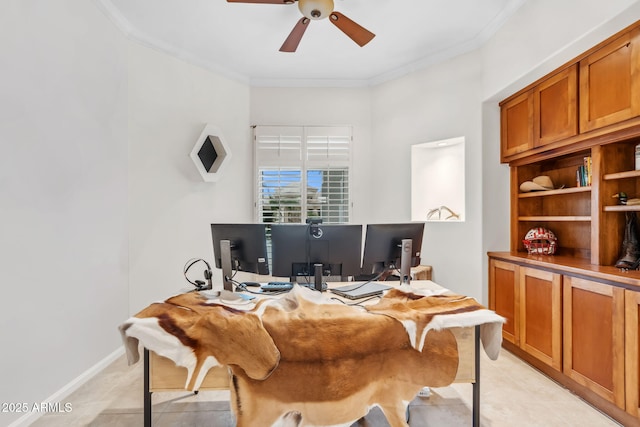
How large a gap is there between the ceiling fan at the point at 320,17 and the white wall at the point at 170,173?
1410 mm

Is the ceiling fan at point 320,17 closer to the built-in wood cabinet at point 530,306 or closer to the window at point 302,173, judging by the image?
the window at point 302,173

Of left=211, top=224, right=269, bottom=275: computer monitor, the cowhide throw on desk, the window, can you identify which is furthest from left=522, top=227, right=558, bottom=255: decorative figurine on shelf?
left=211, top=224, right=269, bottom=275: computer monitor

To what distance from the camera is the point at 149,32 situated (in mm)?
3066

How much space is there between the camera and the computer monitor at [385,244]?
198cm

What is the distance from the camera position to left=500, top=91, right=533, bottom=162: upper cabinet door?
2.72m

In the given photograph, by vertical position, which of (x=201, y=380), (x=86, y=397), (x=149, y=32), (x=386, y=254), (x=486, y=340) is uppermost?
(x=149, y=32)

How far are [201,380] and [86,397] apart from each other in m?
1.50

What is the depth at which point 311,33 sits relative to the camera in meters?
3.12

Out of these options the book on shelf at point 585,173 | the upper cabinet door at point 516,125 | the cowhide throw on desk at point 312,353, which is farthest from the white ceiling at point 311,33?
the cowhide throw on desk at point 312,353

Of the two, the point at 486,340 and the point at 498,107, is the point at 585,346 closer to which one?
the point at 486,340

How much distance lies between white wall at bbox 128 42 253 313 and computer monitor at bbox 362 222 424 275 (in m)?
2.24

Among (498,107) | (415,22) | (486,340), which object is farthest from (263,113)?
(486,340)

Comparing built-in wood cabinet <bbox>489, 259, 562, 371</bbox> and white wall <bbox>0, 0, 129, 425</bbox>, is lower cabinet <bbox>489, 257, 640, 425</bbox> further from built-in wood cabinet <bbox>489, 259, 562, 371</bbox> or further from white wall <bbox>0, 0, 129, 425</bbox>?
white wall <bbox>0, 0, 129, 425</bbox>

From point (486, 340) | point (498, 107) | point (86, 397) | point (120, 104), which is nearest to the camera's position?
point (486, 340)
